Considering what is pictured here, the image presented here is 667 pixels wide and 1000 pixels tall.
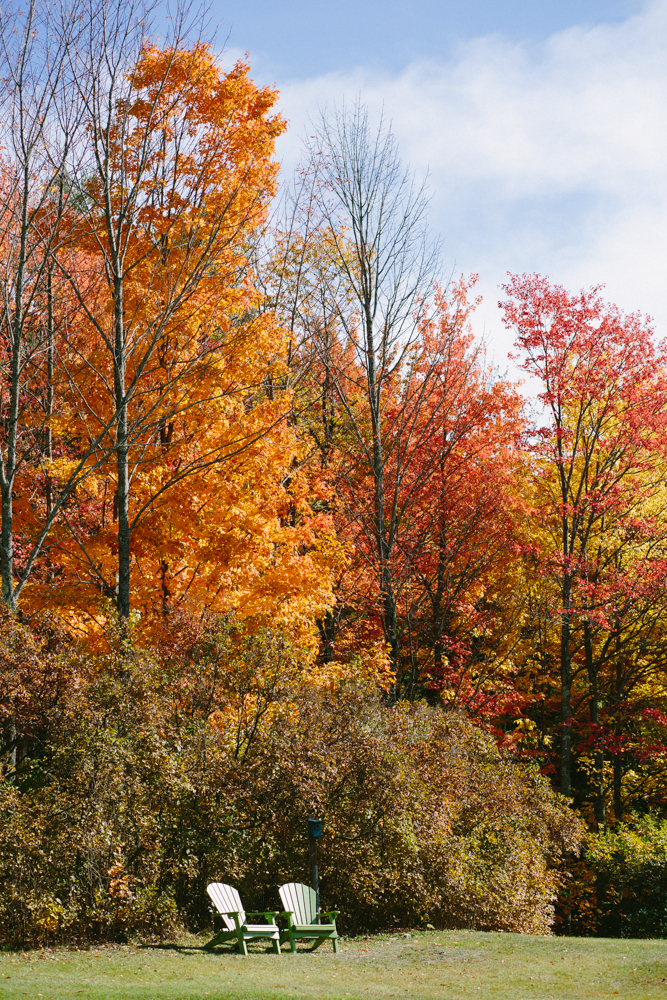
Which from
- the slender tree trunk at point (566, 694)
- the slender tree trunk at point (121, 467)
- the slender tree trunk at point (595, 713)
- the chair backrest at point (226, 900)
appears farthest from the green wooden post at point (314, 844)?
the slender tree trunk at point (595, 713)

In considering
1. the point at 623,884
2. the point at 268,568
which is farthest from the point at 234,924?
the point at 623,884

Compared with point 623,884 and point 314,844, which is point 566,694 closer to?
point 623,884

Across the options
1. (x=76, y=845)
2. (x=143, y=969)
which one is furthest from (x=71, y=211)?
(x=143, y=969)

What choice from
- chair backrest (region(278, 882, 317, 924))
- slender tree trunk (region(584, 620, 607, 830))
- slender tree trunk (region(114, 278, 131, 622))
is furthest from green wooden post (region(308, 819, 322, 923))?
slender tree trunk (region(584, 620, 607, 830))

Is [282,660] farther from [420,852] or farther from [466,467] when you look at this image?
[466,467]

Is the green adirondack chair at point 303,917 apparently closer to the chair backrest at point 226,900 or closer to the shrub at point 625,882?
the chair backrest at point 226,900

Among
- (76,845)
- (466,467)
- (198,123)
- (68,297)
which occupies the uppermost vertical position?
(198,123)

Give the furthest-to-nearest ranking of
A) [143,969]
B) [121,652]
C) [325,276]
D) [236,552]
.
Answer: [325,276], [236,552], [121,652], [143,969]

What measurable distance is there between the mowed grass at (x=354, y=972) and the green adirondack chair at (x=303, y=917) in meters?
0.20

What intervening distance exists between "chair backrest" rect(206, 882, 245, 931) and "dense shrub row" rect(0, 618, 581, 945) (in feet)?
1.33

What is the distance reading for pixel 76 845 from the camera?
26.9 ft

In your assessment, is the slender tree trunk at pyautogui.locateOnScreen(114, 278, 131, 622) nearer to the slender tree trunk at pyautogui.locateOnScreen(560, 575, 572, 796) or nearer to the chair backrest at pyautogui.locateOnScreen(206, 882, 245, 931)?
the chair backrest at pyautogui.locateOnScreen(206, 882, 245, 931)

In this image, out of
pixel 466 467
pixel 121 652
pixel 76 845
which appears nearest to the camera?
pixel 76 845

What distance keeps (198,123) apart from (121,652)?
7.34 metres
